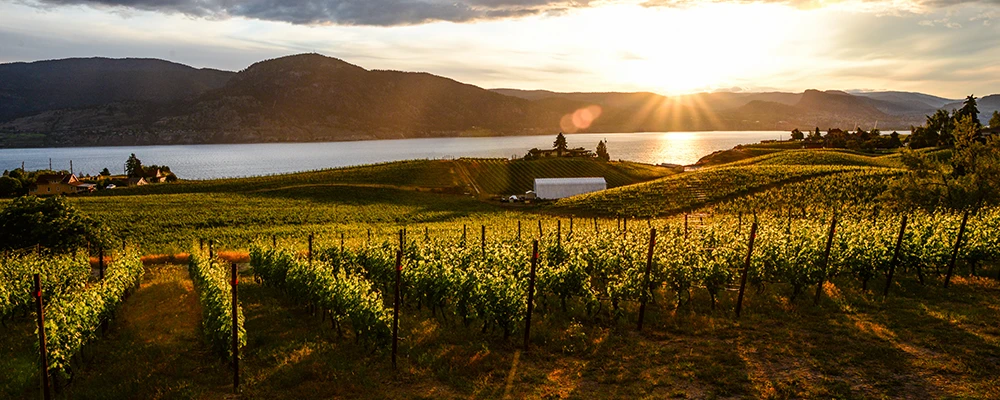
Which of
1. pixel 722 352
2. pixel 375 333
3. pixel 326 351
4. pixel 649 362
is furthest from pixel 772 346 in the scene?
pixel 326 351

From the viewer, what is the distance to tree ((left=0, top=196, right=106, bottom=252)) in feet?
106

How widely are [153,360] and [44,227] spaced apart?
25329 mm

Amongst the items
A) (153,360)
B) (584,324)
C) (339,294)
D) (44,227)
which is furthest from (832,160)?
(44,227)

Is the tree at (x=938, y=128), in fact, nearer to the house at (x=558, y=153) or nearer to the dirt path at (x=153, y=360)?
the house at (x=558, y=153)

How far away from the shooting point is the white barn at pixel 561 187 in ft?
286

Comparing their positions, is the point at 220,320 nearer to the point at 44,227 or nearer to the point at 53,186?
the point at 44,227

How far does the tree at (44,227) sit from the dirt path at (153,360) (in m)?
16.6

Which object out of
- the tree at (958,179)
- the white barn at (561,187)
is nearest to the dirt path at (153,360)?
the tree at (958,179)

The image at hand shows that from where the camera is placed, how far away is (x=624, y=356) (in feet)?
47.5

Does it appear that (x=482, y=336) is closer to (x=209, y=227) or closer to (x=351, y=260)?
(x=351, y=260)

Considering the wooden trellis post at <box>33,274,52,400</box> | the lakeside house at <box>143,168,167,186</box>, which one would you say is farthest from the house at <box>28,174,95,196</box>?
the wooden trellis post at <box>33,274,52,400</box>

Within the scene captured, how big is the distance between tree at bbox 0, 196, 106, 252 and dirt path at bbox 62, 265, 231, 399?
16.6 metres

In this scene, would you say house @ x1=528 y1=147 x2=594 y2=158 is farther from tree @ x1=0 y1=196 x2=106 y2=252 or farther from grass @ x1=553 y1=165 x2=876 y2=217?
tree @ x1=0 y1=196 x2=106 y2=252

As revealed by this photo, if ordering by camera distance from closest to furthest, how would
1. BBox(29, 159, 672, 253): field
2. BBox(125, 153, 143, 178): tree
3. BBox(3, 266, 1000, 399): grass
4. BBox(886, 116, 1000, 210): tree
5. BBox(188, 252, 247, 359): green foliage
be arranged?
BBox(3, 266, 1000, 399): grass, BBox(188, 252, 247, 359): green foliage, BBox(886, 116, 1000, 210): tree, BBox(29, 159, 672, 253): field, BBox(125, 153, 143, 178): tree
